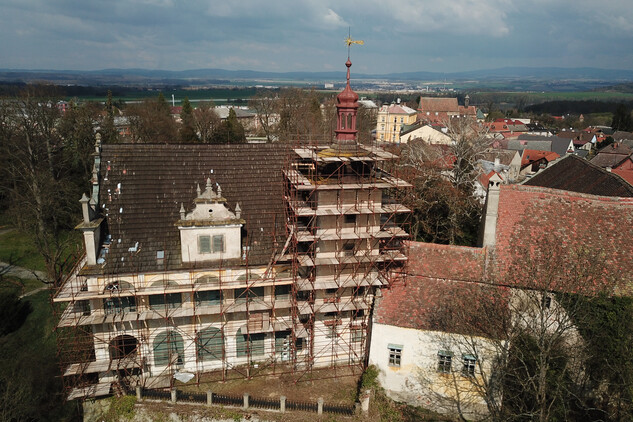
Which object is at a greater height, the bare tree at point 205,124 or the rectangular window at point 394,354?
the bare tree at point 205,124

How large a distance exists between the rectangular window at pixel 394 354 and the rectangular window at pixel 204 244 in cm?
1119

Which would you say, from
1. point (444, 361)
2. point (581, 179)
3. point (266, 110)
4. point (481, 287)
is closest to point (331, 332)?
point (444, 361)

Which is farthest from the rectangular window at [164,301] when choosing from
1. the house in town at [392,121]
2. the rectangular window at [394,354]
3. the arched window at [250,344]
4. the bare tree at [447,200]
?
the house in town at [392,121]

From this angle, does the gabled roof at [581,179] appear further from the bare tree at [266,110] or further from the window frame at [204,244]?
the bare tree at [266,110]

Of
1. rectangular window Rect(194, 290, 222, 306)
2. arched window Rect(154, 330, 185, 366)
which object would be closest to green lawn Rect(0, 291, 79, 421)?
arched window Rect(154, 330, 185, 366)

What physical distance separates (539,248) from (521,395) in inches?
317

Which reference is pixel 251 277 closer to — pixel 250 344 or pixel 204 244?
pixel 204 244

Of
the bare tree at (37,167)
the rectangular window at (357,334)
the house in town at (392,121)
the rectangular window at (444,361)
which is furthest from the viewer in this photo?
the house in town at (392,121)

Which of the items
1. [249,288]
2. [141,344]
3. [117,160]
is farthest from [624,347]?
[117,160]

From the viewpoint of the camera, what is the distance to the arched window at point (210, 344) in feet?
81.6

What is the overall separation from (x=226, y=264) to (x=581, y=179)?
1224 inches

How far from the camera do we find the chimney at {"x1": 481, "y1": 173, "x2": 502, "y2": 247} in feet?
83.3

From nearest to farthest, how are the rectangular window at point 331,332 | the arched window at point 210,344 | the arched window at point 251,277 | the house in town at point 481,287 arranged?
the house in town at point 481,287 → the arched window at point 251,277 → the arched window at point 210,344 → the rectangular window at point 331,332

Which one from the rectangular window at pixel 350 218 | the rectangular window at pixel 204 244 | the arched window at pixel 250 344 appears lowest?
the arched window at pixel 250 344
